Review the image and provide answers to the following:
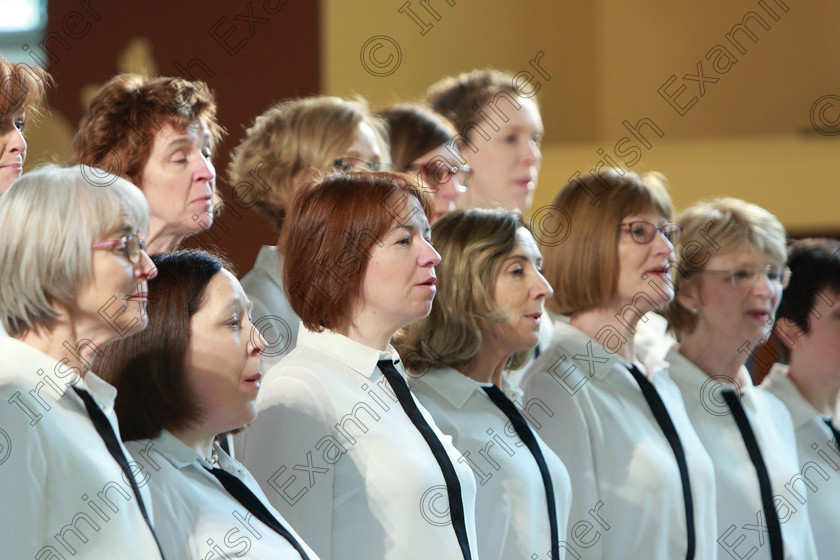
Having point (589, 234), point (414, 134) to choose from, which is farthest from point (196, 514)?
point (414, 134)

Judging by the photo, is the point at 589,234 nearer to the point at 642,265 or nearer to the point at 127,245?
the point at 642,265

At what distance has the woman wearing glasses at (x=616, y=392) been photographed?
2.88m

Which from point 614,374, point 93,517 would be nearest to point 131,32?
point 614,374

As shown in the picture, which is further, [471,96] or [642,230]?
[471,96]

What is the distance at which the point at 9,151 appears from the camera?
2.26 meters

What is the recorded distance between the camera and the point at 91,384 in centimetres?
182

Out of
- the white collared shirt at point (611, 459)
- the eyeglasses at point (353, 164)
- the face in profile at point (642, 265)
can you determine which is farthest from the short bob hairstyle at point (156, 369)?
the face in profile at point (642, 265)

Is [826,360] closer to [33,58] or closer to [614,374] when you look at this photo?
[614,374]

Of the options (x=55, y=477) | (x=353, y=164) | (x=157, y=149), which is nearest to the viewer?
(x=55, y=477)

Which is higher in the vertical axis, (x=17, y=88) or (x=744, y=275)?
(x=744, y=275)

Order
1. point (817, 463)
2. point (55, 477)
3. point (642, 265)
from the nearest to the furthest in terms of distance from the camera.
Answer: point (55, 477) < point (642, 265) < point (817, 463)

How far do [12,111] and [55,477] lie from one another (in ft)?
2.91

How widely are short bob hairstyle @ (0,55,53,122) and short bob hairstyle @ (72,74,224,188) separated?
13.6 inches

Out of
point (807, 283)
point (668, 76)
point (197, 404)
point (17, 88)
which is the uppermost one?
point (668, 76)
